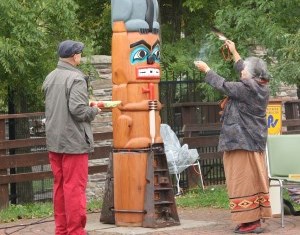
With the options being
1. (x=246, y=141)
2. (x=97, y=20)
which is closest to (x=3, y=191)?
(x=246, y=141)

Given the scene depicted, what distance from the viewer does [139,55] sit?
9414 mm

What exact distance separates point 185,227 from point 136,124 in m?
1.30

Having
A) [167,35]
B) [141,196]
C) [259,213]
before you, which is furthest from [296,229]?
[167,35]

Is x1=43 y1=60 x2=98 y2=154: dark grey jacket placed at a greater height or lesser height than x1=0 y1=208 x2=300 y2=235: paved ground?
greater

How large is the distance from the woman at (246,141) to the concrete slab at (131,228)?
2.61 feet

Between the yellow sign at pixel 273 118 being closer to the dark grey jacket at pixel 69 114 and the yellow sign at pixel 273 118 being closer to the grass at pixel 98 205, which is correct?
the grass at pixel 98 205

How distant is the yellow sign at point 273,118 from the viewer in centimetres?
1080

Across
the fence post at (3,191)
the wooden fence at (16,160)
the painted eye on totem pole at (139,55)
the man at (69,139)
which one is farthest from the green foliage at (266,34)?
the man at (69,139)

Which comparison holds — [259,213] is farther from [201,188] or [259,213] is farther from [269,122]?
[201,188]

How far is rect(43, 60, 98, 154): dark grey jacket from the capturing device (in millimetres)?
7988

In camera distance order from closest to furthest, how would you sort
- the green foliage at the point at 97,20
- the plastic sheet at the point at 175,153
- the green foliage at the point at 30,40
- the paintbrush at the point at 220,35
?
1. the paintbrush at the point at 220,35
2. the green foliage at the point at 30,40
3. the plastic sheet at the point at 175,153
4. the green foliage at the point at 97,20

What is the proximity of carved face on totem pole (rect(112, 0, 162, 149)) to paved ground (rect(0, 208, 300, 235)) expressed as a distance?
98 cm

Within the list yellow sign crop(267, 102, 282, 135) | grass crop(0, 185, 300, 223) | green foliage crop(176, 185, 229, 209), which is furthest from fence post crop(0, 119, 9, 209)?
yellow sign crop(267, 102, 282, 135)

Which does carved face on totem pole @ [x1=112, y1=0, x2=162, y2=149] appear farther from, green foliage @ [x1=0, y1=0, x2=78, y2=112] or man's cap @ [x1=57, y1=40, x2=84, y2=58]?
green foliage @ [x1=0, y1=0, x2=78, y2=112]
